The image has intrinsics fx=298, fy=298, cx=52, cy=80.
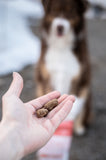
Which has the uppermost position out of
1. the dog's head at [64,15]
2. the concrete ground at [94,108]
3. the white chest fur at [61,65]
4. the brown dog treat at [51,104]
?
the dog's head at [64,15]

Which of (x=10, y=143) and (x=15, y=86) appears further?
(x=15, y=86)

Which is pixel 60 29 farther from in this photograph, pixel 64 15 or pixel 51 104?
pixel 51 104

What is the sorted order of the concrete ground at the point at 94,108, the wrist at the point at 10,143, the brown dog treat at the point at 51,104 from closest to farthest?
the wrist at the point at 10,143
the brown dog treat at the point at 51,104
the concrete ground at the point at 94,108

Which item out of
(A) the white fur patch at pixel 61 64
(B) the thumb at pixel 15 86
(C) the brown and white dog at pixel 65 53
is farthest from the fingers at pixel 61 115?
(A) the white fur patch at pixel 61 64

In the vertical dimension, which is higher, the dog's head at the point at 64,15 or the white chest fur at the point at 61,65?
the dog's head at the point at 64,15

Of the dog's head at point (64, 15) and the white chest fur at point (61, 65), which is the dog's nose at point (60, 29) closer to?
the dog's head at point (64, 15)

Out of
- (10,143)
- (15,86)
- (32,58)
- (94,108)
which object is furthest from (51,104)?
(32,58)

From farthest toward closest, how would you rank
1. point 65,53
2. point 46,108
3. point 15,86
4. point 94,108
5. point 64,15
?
point 94,108 → point 65,53 → point 64,15 → point 46,108 → point 15,86
